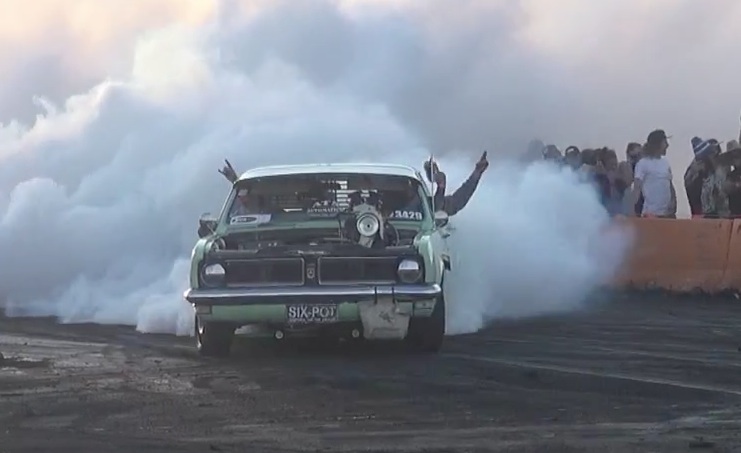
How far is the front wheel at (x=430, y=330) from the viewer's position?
39.2ft

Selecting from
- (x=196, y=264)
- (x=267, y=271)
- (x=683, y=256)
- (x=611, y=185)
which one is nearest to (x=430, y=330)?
(x=267, y=271)

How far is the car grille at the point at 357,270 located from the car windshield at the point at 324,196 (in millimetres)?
1208

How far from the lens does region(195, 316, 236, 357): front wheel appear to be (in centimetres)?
1198

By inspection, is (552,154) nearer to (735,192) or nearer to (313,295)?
(735,192)

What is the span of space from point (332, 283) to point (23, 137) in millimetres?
10799

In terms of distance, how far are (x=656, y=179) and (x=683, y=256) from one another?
1847mm

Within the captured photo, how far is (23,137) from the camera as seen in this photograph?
21547 mm

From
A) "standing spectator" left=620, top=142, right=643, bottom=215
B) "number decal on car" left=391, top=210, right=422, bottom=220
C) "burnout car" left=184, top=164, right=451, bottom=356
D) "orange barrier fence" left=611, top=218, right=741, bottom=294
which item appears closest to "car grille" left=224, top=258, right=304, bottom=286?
"burnout car" left=184, top=164, right=451, bottom=356

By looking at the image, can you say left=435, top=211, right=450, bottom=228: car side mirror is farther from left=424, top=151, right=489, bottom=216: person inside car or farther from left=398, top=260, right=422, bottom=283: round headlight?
left=424, top=151, right=489, bottom=216: person inside car

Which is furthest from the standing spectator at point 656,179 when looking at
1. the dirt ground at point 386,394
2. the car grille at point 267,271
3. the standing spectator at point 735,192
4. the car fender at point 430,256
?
the car grille at point 267,271

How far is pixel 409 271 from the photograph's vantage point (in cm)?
1183

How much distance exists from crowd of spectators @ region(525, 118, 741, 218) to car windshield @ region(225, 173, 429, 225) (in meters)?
6.34

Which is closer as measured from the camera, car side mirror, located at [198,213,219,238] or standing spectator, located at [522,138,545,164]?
car side mirror, located at [198,213,219,238]

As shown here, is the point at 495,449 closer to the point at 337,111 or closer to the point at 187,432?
the point at 187,432
